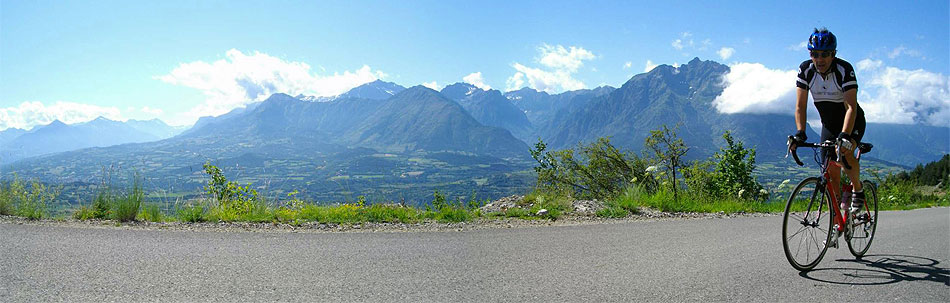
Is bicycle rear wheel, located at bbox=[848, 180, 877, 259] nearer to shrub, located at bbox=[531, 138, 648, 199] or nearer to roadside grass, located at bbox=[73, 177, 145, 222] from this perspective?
roadside grass, located at bbox=[73, 177, 145, 222]

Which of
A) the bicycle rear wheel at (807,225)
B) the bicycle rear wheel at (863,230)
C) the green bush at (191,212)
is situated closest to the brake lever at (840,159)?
the bicycle rear wheel at (807,225)

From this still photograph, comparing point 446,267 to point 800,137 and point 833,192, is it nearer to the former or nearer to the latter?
point 800,137

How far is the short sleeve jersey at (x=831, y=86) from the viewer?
14.7 ft

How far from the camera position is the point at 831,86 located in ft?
15.0

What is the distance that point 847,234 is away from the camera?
4668 millimetres

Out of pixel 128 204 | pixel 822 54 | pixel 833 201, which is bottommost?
pixel 128 204

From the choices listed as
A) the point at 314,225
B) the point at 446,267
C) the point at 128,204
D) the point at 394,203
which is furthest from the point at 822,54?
the point at 128,204

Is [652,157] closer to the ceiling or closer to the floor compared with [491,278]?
closer to the ceiling

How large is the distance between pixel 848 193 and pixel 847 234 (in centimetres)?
40

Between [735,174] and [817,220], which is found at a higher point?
[735,174]

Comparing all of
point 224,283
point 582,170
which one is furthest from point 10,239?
point 582,170

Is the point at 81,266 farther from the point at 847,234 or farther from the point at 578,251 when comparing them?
the point at 847,234

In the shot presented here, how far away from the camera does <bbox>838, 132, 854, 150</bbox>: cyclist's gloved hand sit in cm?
412

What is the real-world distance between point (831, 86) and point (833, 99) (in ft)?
0.45
